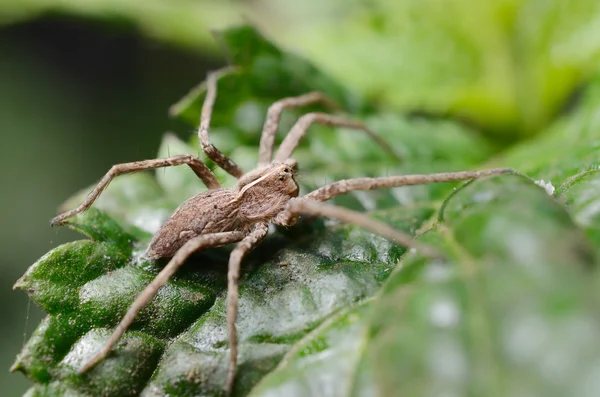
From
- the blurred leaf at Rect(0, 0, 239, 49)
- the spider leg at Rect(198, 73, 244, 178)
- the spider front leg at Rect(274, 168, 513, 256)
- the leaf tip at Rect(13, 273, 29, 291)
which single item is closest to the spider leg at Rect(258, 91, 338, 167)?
the spider leg at Rect(198, 73, 244, 178)

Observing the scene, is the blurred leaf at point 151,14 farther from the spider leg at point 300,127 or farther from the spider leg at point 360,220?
the spider leg at point 360,220

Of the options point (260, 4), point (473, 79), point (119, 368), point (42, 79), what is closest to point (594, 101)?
point (473, 79)

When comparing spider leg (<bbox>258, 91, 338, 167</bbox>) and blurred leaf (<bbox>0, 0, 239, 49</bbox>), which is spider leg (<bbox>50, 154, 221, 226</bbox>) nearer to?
spider leg (<bbox>258, 91, 338, 167</bbox>)

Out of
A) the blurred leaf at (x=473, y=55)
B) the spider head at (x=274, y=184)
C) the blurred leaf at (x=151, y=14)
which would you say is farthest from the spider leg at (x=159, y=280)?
the blurred leaf at (x=151, y=14)

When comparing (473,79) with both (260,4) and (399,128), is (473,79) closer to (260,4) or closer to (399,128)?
(399,128)

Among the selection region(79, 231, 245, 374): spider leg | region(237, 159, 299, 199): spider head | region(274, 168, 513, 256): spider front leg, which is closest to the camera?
region(79, 231, 245, 374): spider leg
